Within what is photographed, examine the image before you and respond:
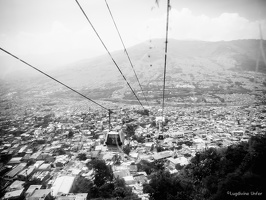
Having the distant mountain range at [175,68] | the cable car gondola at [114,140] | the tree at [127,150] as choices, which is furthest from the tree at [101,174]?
the distant mountain range at [175,68]

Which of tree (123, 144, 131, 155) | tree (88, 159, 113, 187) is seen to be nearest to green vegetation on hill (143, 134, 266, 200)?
tree (88, 159, 113, 187)

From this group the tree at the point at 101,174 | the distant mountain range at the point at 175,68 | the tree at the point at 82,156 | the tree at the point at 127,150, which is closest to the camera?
the tree at the point at 101,174

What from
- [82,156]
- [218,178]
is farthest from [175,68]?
[218,178]

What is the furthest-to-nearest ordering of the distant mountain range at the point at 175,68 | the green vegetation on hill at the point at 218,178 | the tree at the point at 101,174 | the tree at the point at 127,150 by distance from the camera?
1. the distant mountain range at the point at 175,68
2. the tree at the point at 127,150
3. the tree at the point at 101,174
4. the green vegetation on hill at the point at 218,178

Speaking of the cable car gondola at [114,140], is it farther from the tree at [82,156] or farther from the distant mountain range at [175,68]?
the distant mountain range at [175,68]

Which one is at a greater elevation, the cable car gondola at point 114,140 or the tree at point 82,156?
the cable car gondola at point 114,140

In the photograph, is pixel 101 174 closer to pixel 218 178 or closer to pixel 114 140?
pixel 114 140

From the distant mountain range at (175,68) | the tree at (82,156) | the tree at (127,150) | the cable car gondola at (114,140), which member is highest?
the distant mountain range at (175,68)

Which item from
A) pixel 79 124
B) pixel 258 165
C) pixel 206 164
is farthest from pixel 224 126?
pixel 79 124

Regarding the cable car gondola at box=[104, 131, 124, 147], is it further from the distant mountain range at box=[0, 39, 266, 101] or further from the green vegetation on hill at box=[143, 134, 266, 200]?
the distant mountain range at box=[0, 39, 266, 101]
